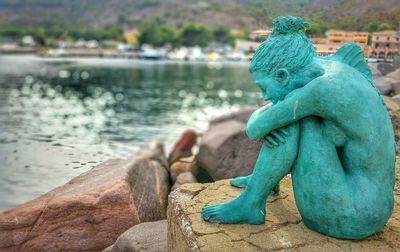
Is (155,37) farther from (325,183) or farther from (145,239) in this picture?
(325,183)

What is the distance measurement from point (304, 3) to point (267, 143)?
2562mm

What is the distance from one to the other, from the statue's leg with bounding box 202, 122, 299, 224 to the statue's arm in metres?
0.08

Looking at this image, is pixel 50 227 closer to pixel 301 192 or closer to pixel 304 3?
pixel 301 192

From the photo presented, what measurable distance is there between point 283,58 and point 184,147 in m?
7.47

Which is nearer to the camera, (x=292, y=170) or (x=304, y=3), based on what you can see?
(x=292, y=170)

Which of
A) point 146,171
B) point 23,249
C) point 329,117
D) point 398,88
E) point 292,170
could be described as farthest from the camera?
point 398,88

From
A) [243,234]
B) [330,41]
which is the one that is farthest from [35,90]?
[243,234]

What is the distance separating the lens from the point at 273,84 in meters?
2.92

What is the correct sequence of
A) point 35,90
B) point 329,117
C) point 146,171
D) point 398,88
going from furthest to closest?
point 35,90 < point 398,88 < point 146,171 < point 329,117

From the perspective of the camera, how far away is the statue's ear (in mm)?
2861

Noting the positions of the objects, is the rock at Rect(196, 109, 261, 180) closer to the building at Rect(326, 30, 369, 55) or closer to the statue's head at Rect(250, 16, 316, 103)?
the building at Rect(326, 30, 369, 55)

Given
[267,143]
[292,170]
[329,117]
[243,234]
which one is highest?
[329,117]

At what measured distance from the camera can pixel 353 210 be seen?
282 cm

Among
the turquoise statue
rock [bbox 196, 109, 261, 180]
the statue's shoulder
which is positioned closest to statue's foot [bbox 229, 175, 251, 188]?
the turquoise statue
